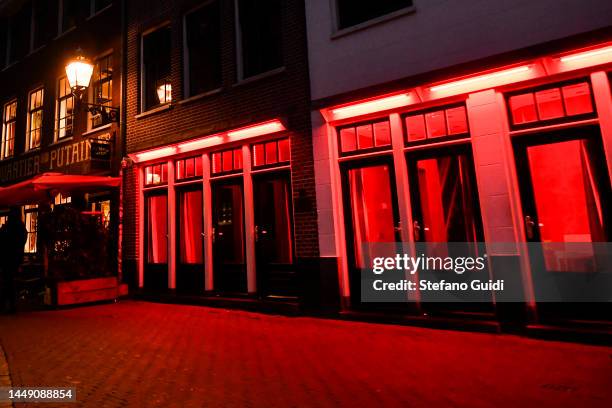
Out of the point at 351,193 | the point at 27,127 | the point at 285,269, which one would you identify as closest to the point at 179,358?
the point at 285,269

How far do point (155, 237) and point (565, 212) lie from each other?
27.0 feet

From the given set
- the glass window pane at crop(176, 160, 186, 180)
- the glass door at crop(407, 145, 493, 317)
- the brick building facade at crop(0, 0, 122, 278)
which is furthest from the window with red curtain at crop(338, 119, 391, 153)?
the brick building facade at crop(0, 0, 122, 278)

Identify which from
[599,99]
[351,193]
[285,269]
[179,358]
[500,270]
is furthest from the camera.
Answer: [285,269]

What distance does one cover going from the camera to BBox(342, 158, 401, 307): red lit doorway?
5.88 meters

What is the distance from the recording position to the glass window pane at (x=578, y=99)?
4.55 metres

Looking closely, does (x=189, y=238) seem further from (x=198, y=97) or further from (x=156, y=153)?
(x=198, y=97)

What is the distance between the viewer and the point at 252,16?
7.75 metres

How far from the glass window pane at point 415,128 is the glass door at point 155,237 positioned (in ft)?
19.3

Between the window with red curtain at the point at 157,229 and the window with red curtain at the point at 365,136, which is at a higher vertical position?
the window with red curtain at the point at 365,136

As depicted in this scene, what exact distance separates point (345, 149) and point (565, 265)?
3.50 meters

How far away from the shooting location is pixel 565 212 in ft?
15.6

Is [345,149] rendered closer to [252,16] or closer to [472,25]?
[472,25]

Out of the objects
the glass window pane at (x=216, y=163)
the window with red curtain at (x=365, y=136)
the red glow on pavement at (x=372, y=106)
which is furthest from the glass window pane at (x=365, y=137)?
the glass window pane at (x=216, y=163)

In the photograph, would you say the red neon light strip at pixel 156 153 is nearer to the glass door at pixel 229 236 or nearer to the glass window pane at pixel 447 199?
the glass door at pixel 229 236
